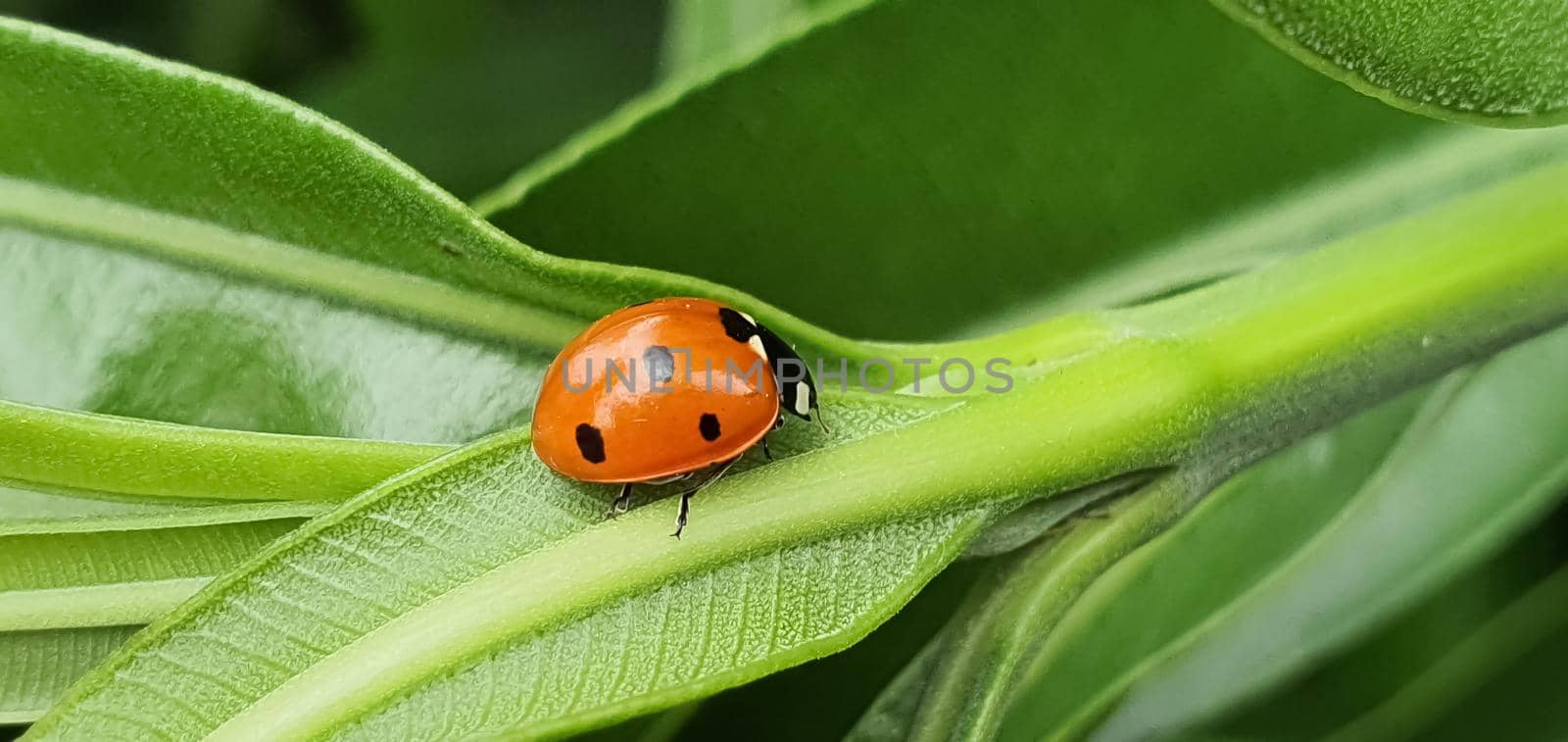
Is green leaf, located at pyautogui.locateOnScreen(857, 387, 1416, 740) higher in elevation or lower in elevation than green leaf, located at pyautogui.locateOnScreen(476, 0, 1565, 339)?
lower

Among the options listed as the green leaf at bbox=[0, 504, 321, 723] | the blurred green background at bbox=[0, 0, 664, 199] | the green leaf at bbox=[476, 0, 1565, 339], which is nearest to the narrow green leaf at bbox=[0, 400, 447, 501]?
the green leaf at bbox=[0, 504, 321, 723]

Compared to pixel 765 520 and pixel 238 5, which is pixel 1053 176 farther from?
pixel 238 5

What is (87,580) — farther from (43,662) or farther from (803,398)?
(803,398)

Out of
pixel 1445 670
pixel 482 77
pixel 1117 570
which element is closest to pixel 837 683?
pixel 1117 570

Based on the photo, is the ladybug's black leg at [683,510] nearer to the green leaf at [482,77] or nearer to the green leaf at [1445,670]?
the green leaf at [1445,670]

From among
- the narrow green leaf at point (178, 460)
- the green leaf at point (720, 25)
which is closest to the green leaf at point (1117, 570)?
the narrow green leaf at point (178, 460)

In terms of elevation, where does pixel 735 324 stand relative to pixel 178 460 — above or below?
above

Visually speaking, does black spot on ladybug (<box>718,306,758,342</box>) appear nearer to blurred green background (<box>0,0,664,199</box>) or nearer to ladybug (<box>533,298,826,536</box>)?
ladybug (<box>533,298,826,536</box>)
